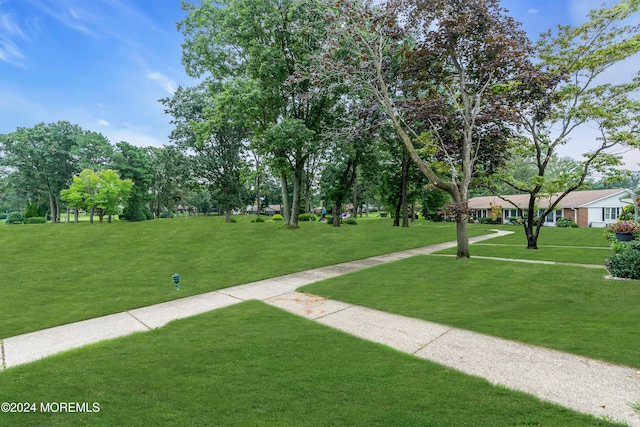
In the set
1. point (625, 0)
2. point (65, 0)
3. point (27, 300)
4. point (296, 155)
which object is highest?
point (625, 0)

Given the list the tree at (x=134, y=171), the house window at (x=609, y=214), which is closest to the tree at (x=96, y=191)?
the tree at (x=134, y=171)

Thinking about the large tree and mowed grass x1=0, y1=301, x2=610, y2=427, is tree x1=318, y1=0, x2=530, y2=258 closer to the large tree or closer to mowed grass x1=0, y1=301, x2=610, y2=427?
the large tree

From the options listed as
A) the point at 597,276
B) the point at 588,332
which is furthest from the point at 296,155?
the point at 588,332

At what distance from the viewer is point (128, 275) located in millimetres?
11953

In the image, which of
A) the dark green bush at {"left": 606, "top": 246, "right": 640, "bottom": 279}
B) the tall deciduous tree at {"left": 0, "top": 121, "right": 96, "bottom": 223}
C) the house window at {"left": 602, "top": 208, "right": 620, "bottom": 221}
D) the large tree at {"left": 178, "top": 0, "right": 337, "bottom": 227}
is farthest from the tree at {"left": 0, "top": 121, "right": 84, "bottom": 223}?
the house window at {"left": 602, "top": 208, "right": 620, "bottom": 221}

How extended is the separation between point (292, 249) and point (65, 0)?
43.1 ft

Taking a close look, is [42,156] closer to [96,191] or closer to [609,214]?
[96,191]

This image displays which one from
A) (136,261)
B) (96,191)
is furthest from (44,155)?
(136,261)

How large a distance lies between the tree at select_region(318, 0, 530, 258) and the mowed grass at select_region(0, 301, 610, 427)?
9.46m

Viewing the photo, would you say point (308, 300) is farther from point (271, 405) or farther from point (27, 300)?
point (27, 300)

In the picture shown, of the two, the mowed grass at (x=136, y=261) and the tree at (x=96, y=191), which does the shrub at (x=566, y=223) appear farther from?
the tree at (x=96, y=191)

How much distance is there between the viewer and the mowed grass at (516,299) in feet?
17.8

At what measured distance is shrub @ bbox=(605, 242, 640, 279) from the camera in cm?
981

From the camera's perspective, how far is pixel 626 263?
991 centimetres
